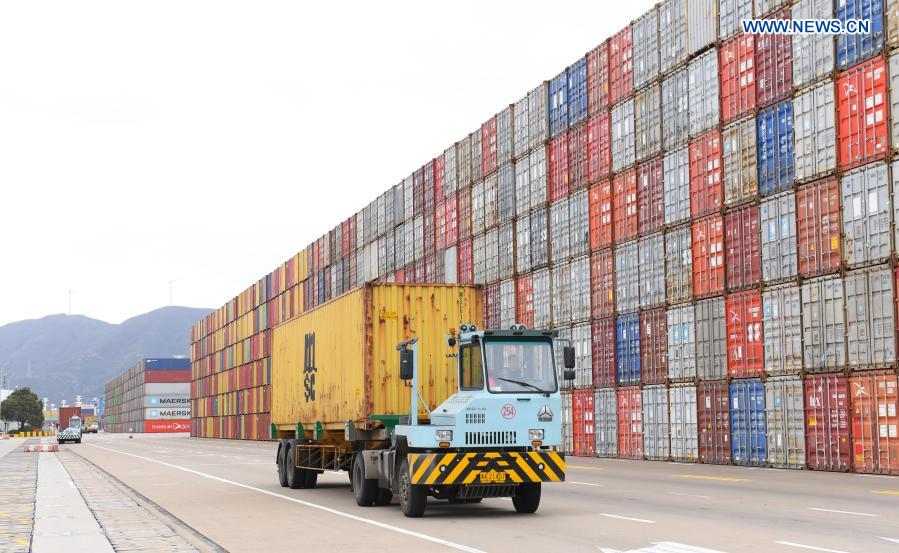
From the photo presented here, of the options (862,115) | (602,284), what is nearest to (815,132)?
(862,115)

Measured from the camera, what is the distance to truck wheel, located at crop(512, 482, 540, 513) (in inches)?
693

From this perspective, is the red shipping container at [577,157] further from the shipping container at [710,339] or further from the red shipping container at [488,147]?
the shipping container at [710,339]

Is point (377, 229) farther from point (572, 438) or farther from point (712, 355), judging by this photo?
point (712, 355)

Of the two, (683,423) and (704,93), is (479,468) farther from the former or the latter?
(704,93)

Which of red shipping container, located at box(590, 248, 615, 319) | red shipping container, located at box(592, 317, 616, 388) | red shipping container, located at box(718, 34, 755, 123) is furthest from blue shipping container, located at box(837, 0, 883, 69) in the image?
red shipping container, located at box(592, 317, 616, 388)

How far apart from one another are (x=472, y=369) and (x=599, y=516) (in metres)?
3.10

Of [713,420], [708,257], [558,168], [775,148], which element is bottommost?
[713,420]

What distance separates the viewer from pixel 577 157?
42.2m

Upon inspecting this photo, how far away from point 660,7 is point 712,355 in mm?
12560

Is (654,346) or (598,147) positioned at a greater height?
(598,147)

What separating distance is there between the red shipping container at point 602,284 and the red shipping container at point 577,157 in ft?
10.8

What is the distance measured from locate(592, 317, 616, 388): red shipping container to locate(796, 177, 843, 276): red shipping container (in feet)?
36.5

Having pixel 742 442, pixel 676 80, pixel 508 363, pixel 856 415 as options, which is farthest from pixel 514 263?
pixel 508 363

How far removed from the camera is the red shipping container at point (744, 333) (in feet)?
100
